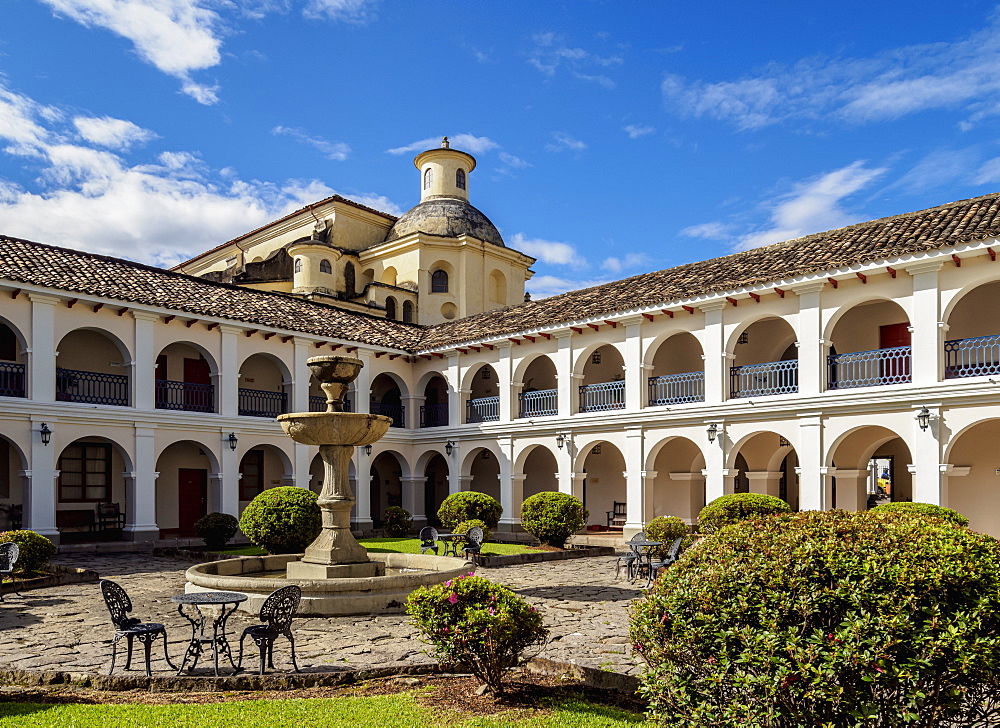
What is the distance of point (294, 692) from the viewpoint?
23.2 ft

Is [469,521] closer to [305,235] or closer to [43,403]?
[43,403]

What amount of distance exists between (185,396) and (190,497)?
3.18 metres

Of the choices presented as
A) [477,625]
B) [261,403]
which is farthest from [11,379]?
[477,625]

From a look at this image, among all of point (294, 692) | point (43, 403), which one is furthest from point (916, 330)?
point (43, 403)

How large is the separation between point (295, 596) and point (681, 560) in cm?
437

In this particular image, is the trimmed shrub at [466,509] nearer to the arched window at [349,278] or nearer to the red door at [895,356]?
the red door at [895,356]

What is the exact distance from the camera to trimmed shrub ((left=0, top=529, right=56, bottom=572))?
44.4 ft

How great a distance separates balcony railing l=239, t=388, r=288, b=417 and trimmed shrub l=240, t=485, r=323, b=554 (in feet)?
22.7

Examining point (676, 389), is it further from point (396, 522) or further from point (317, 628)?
point (317, 628)

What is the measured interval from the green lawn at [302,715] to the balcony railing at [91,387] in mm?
14755

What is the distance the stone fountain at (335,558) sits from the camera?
10406mm

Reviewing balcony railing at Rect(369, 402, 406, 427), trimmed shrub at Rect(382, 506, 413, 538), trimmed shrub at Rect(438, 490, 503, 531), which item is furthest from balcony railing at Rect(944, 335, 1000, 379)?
balcony railing at Rect(369, 402, 406, 427)

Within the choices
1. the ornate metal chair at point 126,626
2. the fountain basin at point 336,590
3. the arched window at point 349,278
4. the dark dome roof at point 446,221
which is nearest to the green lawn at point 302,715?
the ornate metal chair at point 126,626

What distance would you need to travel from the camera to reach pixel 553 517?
18.8 meters
